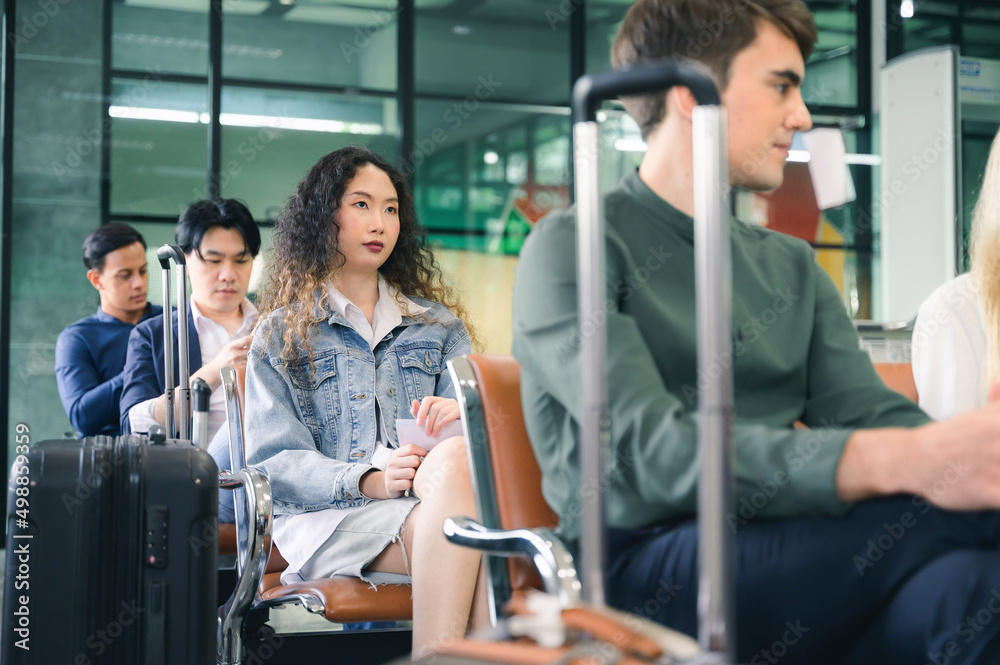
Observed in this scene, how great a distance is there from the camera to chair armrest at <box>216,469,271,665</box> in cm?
206

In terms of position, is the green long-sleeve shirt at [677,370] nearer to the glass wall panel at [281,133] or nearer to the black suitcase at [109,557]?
the black suitcase at [109,557]

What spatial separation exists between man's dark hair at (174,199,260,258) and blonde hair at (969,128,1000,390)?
88.6 inches

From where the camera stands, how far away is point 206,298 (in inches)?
133

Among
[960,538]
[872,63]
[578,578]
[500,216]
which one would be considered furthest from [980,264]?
[872,63]

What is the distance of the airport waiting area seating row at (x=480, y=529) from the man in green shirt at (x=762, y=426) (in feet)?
0.32

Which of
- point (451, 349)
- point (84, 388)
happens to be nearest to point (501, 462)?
point (451, 349)

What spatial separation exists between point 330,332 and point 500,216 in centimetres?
451

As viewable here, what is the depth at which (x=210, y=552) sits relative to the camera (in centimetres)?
188

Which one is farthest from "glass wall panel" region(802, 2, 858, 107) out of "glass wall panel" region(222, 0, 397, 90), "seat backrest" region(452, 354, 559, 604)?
"seat backrest" region(452, 354, 559, 604)

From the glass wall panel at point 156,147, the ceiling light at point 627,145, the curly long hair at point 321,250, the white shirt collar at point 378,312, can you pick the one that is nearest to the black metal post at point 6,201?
the glass wall panel at point 156,147

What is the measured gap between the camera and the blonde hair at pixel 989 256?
6.84 feet

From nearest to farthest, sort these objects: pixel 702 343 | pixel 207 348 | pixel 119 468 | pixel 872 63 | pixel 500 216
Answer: pixel 702 343
pixel 119 468
pixel 207 348
pixel 500 216
pixel 872 63

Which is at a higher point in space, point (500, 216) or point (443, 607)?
point (500, 216)

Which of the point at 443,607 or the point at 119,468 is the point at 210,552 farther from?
the point at 443,607
